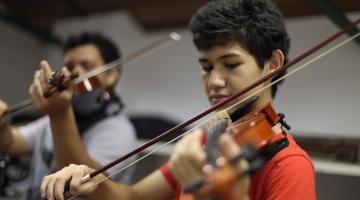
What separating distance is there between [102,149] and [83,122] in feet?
0.45

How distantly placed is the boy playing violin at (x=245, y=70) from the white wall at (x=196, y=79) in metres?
0.69

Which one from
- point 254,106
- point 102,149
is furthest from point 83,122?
point 254,106

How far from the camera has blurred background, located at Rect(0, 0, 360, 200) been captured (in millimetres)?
1373

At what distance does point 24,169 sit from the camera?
143 cm

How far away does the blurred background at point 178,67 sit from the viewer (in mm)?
1373

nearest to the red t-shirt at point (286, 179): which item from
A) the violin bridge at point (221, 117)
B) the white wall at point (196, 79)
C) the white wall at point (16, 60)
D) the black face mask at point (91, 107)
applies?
the violin bridge at point (221, 117)

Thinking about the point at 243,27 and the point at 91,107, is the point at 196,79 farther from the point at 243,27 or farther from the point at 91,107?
the point at 243,27

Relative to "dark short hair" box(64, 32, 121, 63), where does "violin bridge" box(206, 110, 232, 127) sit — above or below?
below

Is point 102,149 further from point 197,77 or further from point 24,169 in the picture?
point 197,77

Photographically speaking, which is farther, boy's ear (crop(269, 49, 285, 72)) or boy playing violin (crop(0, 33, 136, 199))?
boy playing violin (crop(0, 33, 136, 199))

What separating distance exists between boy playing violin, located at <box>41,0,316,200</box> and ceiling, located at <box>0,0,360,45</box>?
630 mm

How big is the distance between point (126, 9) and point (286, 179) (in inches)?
66.7

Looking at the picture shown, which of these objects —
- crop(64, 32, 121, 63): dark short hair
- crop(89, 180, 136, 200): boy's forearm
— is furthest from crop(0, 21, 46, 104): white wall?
crop(89, 180, 136, 200): boy's forearm

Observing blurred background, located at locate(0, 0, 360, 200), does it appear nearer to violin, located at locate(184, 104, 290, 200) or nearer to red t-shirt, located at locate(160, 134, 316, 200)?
red t-shirt, located at locate(160, 134, 316, 200)
